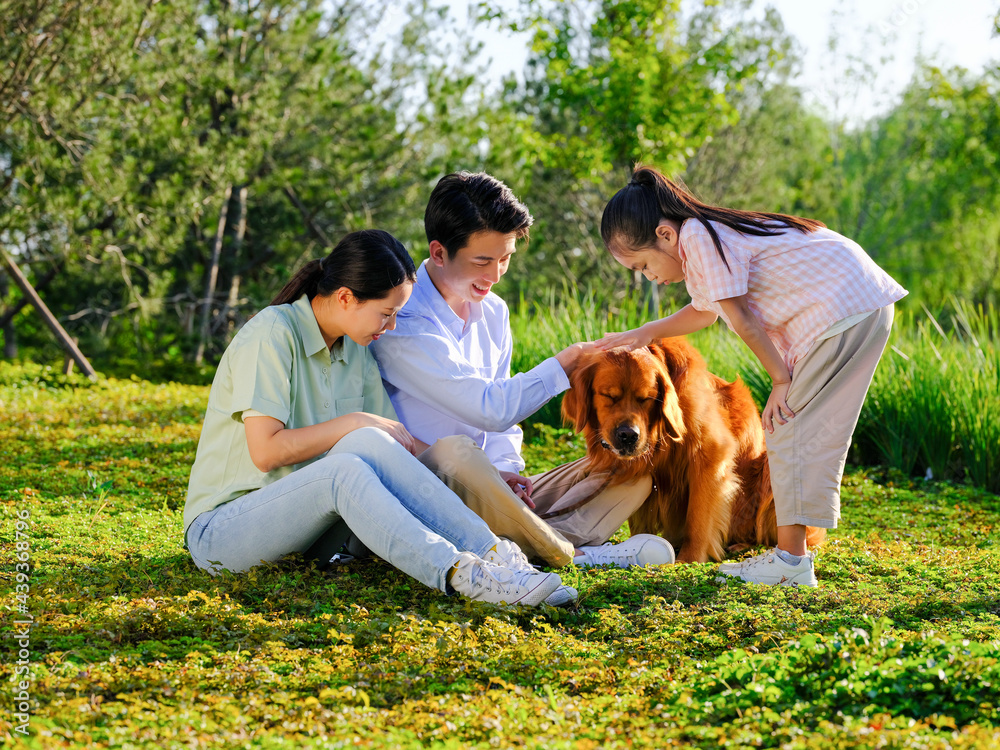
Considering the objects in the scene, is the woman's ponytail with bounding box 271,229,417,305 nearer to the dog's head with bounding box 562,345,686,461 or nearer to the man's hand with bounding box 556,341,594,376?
the man's hand with bounding box 556,341,594,376

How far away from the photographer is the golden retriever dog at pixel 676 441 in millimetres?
3738

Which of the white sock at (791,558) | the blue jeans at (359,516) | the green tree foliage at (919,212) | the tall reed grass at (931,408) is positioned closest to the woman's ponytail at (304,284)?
the blue jeans at (359,516)

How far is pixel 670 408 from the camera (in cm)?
376

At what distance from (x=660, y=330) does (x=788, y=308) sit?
2.05 ft

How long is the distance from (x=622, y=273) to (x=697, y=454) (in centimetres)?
1383

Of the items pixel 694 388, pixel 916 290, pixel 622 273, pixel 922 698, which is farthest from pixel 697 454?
pixel 916 290

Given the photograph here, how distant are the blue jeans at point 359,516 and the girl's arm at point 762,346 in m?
1.20

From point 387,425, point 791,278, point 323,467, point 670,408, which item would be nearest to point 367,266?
point 387,425

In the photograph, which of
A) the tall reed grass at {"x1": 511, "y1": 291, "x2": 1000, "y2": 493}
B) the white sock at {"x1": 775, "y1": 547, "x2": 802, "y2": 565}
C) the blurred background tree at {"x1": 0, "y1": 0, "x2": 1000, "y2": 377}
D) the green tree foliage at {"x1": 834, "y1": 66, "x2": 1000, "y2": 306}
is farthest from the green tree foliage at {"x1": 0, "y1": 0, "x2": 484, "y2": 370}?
the green tree foliage at {"x1": 834, "y1": 66, "x2": 1000, "y2": 306}

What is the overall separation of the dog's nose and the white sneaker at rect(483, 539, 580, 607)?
84 centimetres

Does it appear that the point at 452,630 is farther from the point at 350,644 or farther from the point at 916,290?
the point at 916,290

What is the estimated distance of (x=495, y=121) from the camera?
1307cm

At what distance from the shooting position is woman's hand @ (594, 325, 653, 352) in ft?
12.1

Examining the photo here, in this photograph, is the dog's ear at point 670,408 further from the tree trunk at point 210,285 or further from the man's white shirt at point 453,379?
the tree trunk at point 210,285
